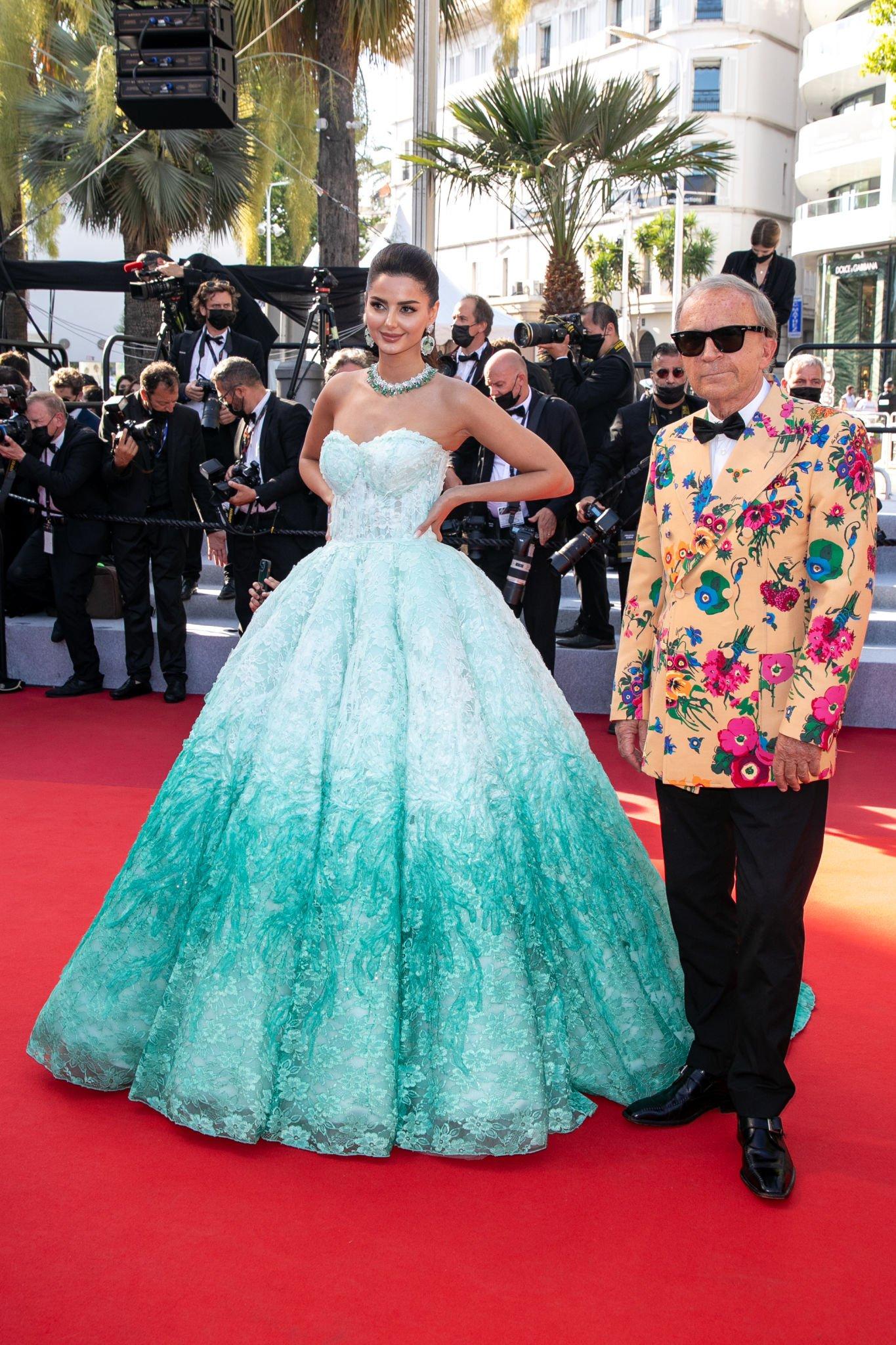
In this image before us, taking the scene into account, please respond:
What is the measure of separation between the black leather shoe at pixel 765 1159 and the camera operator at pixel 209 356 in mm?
5579

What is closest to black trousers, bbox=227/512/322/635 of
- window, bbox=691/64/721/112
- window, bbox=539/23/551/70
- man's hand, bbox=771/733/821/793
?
man's hand, bbox=771/733/821/793

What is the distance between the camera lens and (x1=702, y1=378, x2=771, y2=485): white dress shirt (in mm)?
2576

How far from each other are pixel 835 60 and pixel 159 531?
3324 cm

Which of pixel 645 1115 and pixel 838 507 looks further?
pixel 645 1115

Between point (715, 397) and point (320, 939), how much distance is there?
4.56 ft

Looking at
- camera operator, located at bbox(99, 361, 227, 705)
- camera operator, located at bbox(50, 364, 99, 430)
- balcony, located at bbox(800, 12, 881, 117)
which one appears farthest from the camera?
balcony, located at bbox(800, 12, 881, 117)

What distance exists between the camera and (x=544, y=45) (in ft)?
156

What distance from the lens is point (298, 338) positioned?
14.8 meters

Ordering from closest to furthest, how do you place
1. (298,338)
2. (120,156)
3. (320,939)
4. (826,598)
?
(826,598), (320,939), (298,338), (120,156)

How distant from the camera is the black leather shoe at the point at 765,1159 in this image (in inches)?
99.8

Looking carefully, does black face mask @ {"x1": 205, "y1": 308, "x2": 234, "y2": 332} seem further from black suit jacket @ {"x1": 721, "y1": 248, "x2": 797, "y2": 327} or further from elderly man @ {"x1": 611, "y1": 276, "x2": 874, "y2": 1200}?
elderly man @ {"x1": 611, "y1": 276, "x2": 874, "y2": 1200}

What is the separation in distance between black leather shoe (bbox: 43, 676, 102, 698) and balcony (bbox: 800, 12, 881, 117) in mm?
32146

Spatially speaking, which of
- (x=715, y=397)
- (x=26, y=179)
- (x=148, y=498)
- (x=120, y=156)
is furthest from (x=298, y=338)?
(x=715, y=397)

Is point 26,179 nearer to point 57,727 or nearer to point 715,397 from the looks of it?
point 57,727
